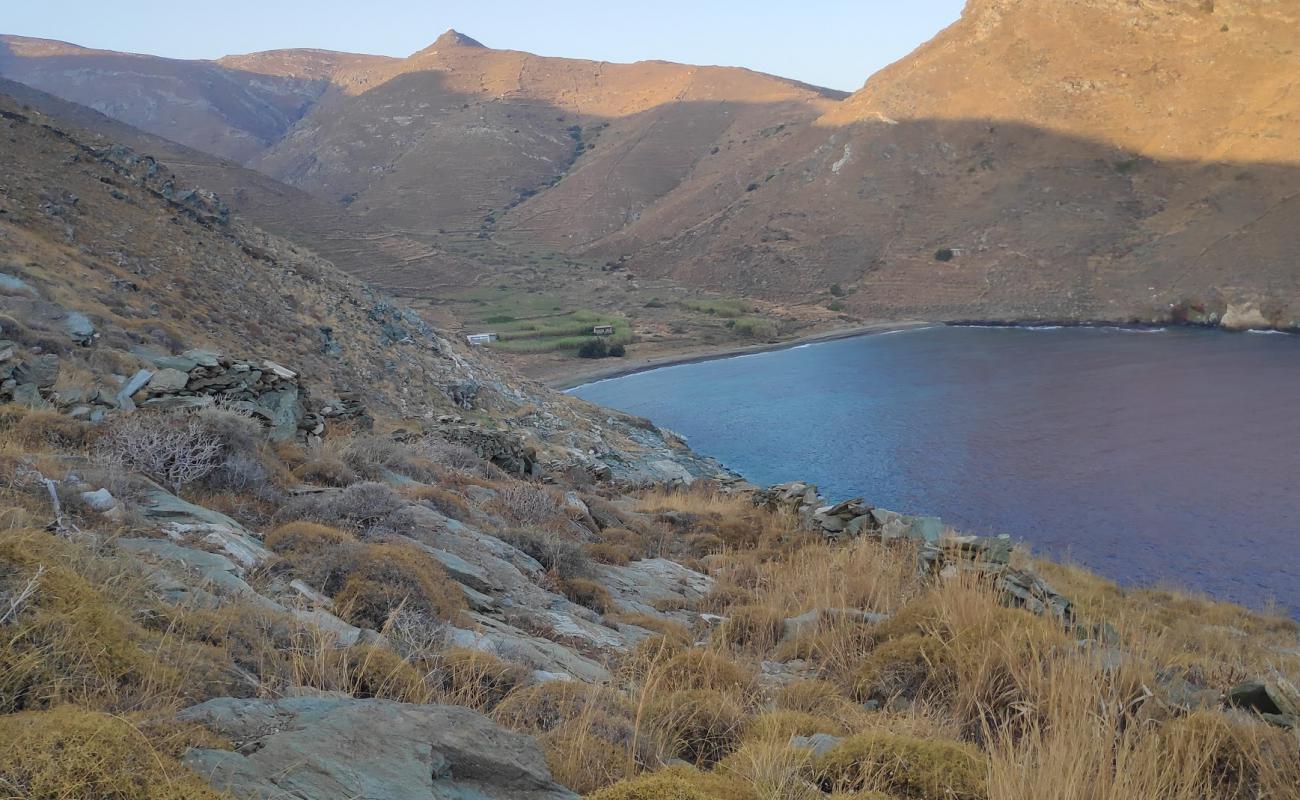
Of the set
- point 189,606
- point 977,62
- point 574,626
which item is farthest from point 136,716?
point 977,62

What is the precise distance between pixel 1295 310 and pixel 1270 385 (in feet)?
64.5

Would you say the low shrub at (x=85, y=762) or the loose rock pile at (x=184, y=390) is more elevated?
the low shrub at (x=85, y=762)

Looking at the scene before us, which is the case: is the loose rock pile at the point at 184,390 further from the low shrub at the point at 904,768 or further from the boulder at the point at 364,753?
the low shrub at the point at 904,768

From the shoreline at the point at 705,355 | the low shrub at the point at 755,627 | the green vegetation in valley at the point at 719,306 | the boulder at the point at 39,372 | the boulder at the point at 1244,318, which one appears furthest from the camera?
the green vegetation in valley at the point at 719,306

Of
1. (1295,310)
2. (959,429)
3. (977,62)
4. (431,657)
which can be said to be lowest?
(959,429)

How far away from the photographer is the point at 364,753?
2.81 metres

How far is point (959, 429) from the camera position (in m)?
35.7

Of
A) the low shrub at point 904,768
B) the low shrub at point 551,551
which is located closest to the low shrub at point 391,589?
the low shrub at point 551,551

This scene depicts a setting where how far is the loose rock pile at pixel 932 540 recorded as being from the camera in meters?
7.64

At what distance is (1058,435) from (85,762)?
36.6 m

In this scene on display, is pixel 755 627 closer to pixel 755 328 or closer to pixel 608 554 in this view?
pixel 608 554

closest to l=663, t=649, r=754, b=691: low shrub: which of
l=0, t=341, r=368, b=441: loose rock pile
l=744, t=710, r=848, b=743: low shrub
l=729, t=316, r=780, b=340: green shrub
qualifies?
l=744, t=710, r=848, b=743: low shrub

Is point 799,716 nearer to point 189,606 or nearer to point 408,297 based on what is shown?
point 189,606

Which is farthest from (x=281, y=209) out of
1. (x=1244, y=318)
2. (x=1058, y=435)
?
(x=1244, y=318)
